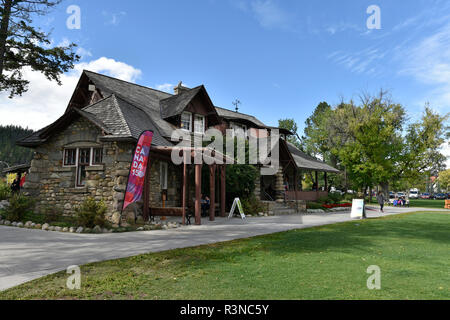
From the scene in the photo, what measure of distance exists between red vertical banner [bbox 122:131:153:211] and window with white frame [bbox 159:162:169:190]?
3.59m

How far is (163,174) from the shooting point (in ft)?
51.5

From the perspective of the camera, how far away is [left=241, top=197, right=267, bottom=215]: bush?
696 inches

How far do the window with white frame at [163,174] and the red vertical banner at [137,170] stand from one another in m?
3.59

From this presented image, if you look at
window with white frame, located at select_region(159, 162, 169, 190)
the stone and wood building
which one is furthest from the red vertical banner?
window with white frame, located at select_region(159, 162, 169, 190)

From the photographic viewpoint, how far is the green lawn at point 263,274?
13.5 feet

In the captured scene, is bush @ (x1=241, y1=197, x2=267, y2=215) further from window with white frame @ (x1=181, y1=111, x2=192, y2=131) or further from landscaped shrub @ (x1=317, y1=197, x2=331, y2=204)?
landscaped shrub @ (x1=317, y1=197, x2=331, y2=204)

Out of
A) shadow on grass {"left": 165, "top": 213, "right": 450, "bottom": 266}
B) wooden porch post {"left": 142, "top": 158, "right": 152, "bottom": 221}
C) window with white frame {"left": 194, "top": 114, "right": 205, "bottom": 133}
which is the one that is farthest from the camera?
window with white frame {"left": 194, "top": 114, "right": 205, "bottom": 133}

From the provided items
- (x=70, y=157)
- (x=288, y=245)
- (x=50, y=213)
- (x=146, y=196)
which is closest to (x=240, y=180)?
(x=146, y=196)

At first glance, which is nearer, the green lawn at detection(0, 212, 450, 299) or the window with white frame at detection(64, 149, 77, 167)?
the green lawn at detection(0, 212, 450, 299)

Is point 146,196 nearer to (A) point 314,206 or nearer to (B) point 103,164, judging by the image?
(B) point 103,164

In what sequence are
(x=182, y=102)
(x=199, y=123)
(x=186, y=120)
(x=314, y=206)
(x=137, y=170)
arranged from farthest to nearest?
(x=314, y=206) < (x=199, y=123) < (x=186, y=120) < (x=182, y=102) < (x=137, y=170)

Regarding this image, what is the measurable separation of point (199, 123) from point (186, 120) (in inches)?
47.0

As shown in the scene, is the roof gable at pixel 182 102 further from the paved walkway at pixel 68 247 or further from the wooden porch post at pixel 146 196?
the paved walkway at pixel 68 247
